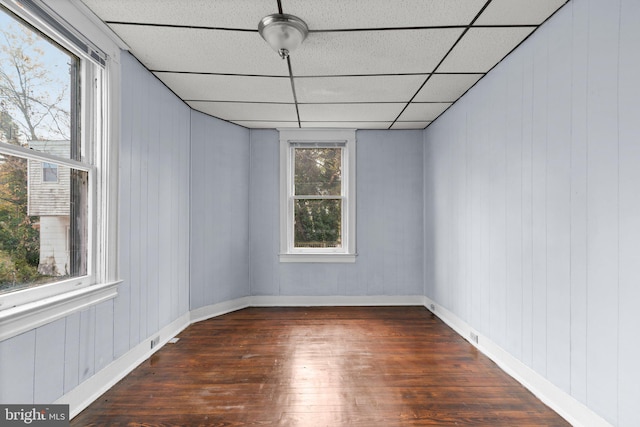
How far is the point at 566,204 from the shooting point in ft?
6.13

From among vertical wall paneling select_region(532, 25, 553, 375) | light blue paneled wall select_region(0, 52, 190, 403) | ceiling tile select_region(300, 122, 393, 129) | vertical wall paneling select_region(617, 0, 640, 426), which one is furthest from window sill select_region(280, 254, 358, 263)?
vertical wall paneling select_region(617, 0, 640, 426)

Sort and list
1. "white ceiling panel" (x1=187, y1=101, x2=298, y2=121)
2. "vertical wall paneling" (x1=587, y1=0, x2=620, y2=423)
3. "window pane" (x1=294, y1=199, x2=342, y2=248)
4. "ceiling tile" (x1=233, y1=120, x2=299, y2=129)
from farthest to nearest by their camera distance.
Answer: "window pane" (x1=294, y1=199, x2=342, y2=248)
"ceiling tile" (x1=233, y1=120, x2=299, y2=129)
"white ceiling panel" (x1=187, y1=101, x2=298, y2=121)
"vertical wall paneling" (x1=587, y1=0, x2=620, y2=423)

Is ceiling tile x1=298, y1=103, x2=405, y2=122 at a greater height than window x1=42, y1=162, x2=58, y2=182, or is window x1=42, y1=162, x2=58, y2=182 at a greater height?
ceiling tile x1=298, y1=103, x2=405, y2=122

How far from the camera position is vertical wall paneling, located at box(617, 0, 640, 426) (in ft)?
4.79

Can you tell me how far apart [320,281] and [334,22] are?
125 inches

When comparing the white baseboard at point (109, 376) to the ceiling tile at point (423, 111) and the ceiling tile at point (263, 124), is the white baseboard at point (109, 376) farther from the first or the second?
the ceiling tile at point (423, 111)

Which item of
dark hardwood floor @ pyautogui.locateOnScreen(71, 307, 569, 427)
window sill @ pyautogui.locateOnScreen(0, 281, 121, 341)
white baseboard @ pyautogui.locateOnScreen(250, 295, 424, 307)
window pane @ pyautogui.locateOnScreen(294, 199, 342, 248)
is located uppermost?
window pane @ pyautogui.locateOnScreen(294, 199, 342, 248)

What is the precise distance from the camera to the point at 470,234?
3062 mm

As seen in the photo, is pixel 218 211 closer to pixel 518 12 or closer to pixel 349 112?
pixel 349 112

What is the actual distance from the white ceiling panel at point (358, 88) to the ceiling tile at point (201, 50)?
1.17 feet

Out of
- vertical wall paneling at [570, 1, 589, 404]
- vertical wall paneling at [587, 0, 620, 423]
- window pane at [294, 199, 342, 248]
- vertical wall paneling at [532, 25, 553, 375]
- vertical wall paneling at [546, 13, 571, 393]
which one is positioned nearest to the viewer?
vertical wall paneling at [587, 0, 620, 423]

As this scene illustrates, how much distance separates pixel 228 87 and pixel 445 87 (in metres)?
2.07

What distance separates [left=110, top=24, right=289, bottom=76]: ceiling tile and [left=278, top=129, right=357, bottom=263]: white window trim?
1.63 m

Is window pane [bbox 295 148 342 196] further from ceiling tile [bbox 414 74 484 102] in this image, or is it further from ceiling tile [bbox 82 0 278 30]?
ceiling tile [bbox 82 0 278 30]
